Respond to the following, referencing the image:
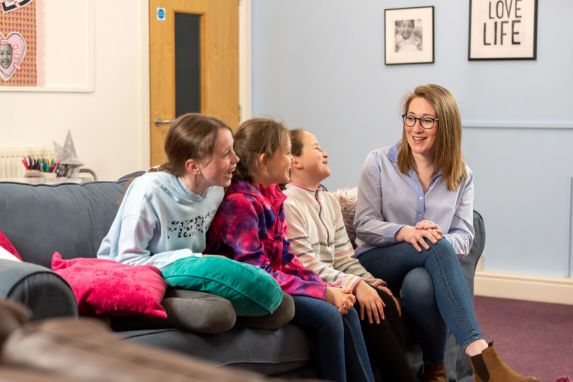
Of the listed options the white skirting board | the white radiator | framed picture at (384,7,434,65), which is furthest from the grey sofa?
framed picture at (384,7,434,65)

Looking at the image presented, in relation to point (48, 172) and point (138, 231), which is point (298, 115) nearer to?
point (48, 172)

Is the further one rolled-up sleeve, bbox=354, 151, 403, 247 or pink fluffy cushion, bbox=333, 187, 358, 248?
pink fluffy cushion, bbox=333, 187, 358, 248

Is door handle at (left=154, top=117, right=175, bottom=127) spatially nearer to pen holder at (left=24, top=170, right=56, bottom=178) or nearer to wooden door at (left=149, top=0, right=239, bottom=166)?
wooden door at (left=149, top=0, right=239, bottom=166)

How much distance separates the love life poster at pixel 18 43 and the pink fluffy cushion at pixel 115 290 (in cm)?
256

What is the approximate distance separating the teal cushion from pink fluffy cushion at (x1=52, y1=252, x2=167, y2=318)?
0.26 ft

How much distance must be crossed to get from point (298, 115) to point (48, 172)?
6.63 feet

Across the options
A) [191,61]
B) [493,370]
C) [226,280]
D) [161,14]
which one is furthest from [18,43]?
[493,370]

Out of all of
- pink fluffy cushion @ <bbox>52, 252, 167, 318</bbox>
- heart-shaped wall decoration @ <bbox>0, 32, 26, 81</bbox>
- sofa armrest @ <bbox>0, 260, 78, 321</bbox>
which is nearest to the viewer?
sofa armrest @ <bbox>0, 260, 78, 321</bbox>

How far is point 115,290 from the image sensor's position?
181 cm

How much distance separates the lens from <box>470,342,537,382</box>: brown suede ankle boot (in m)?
2.45

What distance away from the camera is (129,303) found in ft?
5.96

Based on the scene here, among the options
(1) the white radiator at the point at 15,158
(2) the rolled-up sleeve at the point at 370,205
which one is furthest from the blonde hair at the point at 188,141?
(1) the white radiator at the point at 15,158

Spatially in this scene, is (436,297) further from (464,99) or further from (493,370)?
(464,99)

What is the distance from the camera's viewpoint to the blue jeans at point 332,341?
220 cm
